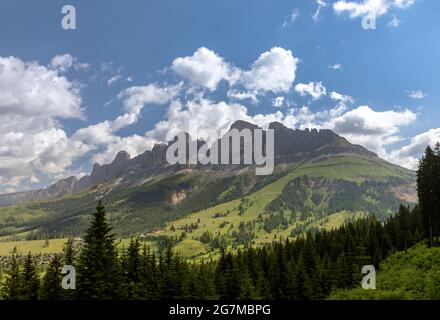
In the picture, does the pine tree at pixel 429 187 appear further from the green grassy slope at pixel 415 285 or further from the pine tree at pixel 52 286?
the pine tree at pixel 52 286

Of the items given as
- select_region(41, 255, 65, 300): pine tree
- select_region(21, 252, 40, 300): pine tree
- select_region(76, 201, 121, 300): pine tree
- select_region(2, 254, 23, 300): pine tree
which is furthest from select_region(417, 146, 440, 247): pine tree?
select_region(2, 254, 23, 300): pine tree

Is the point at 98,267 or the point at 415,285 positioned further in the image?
the point at 415,285

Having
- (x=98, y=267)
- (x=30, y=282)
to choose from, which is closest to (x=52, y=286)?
(x=30, y=282)

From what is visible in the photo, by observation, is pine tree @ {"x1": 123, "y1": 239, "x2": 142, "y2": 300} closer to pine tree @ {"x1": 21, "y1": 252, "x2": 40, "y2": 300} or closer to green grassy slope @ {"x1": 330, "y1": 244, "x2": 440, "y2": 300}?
pine tree @ {"x1": 21, "y1": 252, "x2": 40, "y2": 300}

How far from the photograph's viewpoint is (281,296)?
8738 centimetres

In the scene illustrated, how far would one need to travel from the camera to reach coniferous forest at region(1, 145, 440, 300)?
4588 centimetres

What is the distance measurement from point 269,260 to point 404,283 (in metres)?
59.3

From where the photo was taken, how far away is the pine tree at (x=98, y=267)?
43875mm

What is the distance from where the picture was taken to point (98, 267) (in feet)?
148

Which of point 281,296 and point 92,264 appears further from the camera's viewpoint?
point 281,296

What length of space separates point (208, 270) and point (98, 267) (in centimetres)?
4765

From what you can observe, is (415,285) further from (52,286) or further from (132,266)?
(52,286)
